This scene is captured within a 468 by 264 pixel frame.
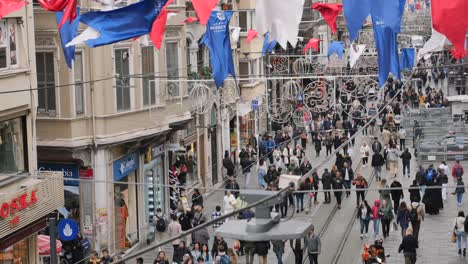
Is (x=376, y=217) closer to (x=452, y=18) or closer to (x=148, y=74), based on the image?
(x=148, y=74)

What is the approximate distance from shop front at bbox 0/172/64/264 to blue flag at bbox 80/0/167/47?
337 inches

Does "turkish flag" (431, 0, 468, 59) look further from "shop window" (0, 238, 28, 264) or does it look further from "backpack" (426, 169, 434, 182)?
"backpack" (426, 169, 434, 182)

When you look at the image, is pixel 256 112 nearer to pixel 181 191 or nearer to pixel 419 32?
pixel 181 191

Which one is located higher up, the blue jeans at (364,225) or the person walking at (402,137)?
the person walking at (402,137)

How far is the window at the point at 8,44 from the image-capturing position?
26828mm

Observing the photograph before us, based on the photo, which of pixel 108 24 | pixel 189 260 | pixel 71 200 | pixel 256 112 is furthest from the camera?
pixel 256 112

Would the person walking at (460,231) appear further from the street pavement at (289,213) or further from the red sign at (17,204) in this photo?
the red sign at (17,204)

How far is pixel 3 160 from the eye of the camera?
27.3 m

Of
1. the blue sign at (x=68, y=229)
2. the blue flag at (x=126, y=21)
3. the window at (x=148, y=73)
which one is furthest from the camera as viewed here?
the window at (x=148, y=73)

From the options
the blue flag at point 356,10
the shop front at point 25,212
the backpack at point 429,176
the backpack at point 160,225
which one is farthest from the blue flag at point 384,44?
the backpack at point 429,176

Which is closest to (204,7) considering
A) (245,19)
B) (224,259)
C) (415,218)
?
(224,259)

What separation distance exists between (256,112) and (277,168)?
1033 cm

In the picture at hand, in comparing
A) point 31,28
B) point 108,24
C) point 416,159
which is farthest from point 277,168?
point 108,24

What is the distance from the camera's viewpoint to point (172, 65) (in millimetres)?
39000
